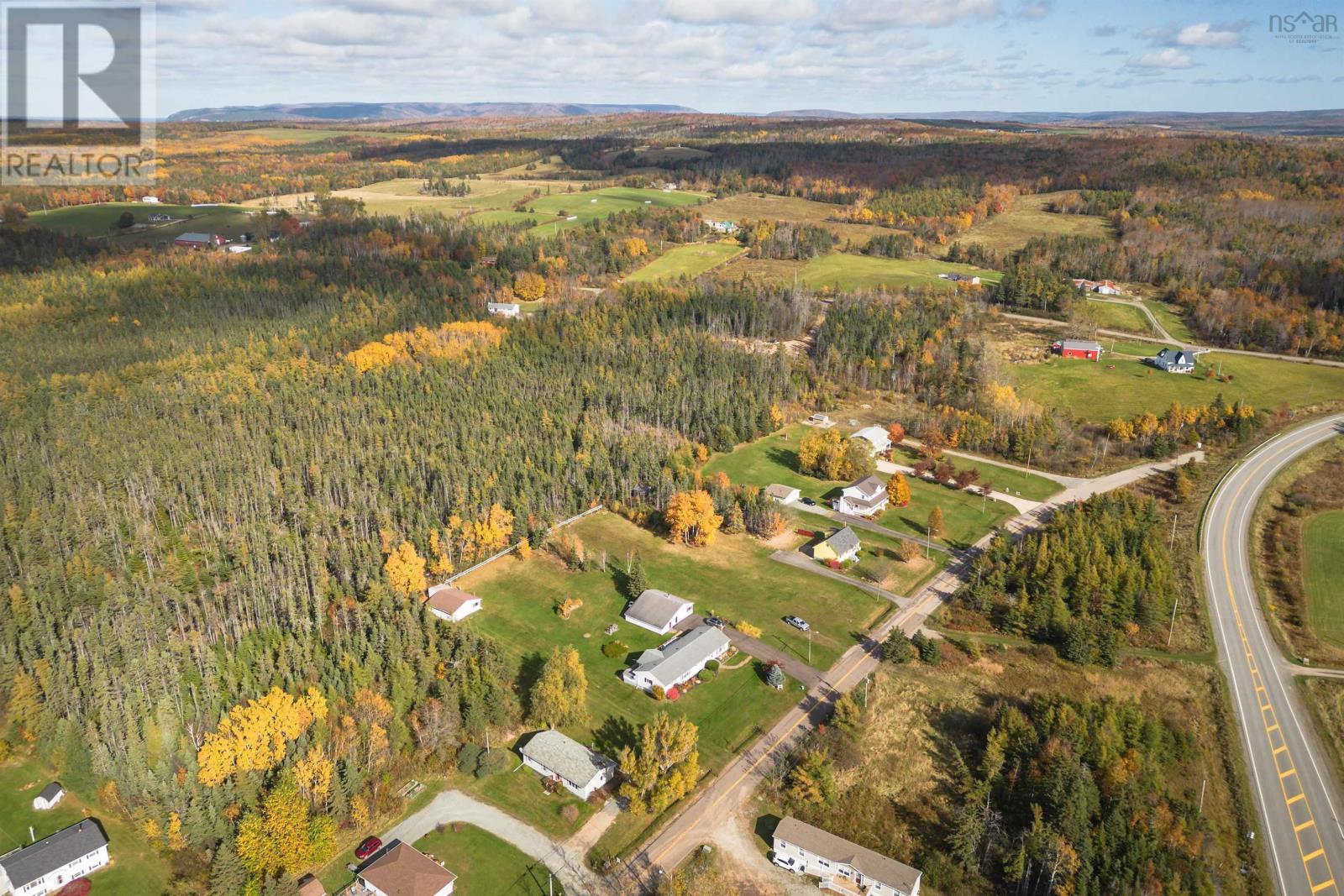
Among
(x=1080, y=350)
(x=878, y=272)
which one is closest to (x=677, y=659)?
(x=1080, y=350)

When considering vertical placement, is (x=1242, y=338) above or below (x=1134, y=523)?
above

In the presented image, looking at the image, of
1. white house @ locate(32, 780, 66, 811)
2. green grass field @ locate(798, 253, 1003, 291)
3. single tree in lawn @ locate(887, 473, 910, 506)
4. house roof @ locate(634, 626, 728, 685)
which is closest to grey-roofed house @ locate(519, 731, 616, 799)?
house roof @ locate(634, 626, 728, 685)

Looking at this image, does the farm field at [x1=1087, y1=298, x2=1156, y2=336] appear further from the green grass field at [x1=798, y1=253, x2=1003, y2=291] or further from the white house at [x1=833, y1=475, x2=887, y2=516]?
the white house at [x1=833, y1=475, x2=887, y2=516]

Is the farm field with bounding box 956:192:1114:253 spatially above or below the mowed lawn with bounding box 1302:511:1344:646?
above

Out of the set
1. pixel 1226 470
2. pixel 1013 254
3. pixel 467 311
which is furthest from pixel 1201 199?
pixel 467 311

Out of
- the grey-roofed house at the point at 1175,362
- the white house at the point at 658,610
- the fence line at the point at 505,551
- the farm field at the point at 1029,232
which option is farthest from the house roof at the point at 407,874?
the farm field at the point at 1029,232

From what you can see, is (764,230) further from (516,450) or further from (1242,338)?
(516,450)
